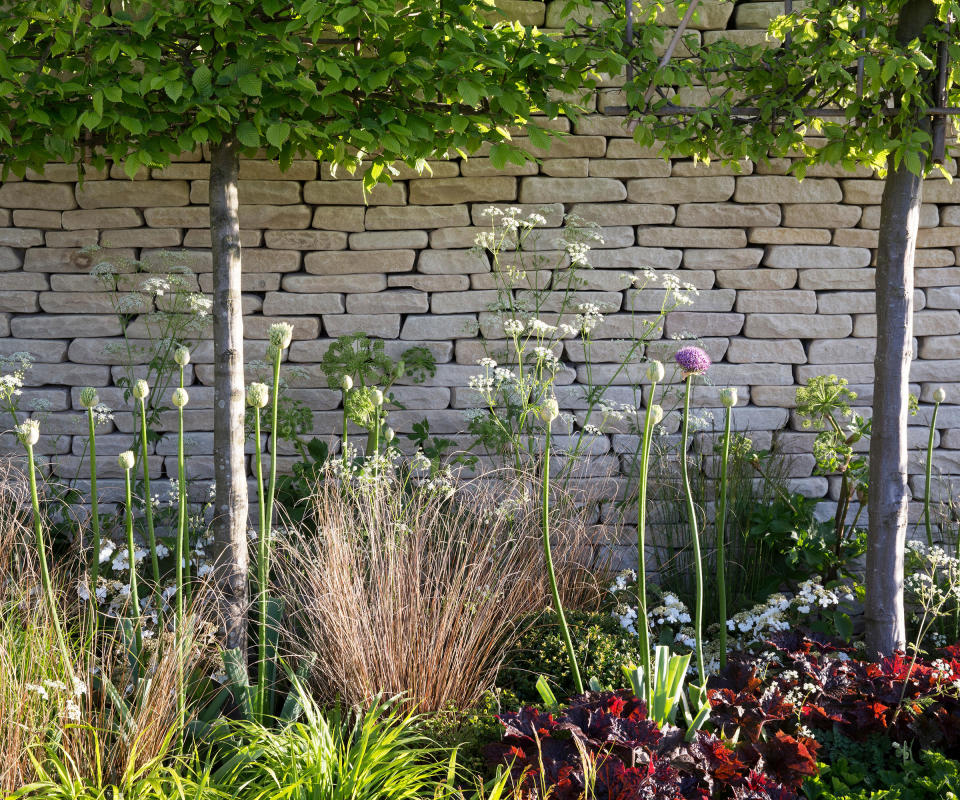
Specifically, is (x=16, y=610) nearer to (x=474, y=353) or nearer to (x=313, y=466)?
(x=313, y=466)

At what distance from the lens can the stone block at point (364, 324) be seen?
365 centimetres

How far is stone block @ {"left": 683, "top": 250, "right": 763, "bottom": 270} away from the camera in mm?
3695

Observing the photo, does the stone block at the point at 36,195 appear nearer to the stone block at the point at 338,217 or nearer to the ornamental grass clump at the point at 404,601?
the stone block at the point at 338,217

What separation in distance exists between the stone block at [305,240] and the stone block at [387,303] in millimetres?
247

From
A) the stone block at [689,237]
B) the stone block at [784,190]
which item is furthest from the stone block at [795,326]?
the stone block at [784,190]

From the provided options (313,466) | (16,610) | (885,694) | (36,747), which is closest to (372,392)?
(313,466)

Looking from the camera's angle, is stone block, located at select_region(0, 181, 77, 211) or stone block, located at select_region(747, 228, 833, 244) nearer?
stone block, located at select_region(0, 181, 77, 211)

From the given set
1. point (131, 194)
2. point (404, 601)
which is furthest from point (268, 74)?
point (404, 601)

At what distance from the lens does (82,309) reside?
3.62 metres

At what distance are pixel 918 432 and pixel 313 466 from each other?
9.08 feet

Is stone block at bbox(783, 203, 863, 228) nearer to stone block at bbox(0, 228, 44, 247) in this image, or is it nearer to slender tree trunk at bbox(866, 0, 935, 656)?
slender tree trunk at bbox(866, 0, 935, 656)

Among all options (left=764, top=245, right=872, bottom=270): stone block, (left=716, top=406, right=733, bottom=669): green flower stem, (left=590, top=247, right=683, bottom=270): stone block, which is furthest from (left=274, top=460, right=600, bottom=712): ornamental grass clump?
(left=764, top=245, right=872, bottom=270): stone block

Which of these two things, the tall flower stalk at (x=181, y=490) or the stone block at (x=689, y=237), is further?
the stone block at (x=689, y=237)

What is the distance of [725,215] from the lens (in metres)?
3.67
